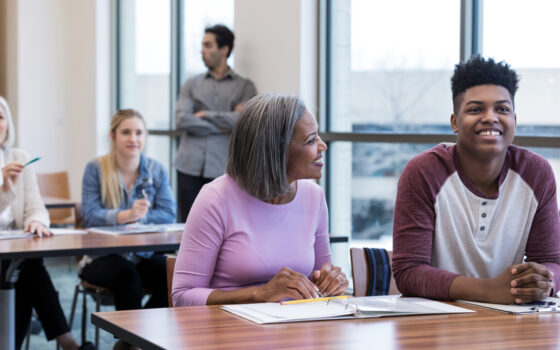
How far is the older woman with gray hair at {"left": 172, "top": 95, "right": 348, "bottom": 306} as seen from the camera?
208cm

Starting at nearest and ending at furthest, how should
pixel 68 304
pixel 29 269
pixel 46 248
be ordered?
1. pixel 46 248
2. pixel 29 269
3. pixel 68 304

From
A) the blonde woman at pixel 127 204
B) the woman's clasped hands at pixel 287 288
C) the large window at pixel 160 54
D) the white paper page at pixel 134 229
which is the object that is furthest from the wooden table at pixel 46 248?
the large window at pixel 160 54

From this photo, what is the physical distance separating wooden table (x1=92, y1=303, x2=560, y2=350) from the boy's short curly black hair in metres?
0.69

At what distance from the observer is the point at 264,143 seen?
2113mm

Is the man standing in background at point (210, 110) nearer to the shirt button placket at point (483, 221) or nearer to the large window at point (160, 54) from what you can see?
the large window at point (160, 54)

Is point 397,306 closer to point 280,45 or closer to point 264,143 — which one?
point 264,143

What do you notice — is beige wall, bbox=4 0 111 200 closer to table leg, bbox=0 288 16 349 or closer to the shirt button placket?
table leg, bbox=0 288 16 349

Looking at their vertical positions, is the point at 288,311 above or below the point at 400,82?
below

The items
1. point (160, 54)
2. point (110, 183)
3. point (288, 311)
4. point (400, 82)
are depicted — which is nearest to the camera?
point (288, 311)

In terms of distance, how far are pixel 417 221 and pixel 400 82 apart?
2619 mm

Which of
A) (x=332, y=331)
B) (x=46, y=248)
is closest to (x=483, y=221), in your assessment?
(x=332, y=331)

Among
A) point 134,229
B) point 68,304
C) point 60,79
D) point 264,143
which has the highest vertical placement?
point 60,79

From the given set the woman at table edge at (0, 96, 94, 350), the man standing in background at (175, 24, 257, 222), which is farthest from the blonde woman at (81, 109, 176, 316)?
the man standing in background at (175, 24, 257, 222)

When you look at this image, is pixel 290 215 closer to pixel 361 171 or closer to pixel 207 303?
pixel 207 303
